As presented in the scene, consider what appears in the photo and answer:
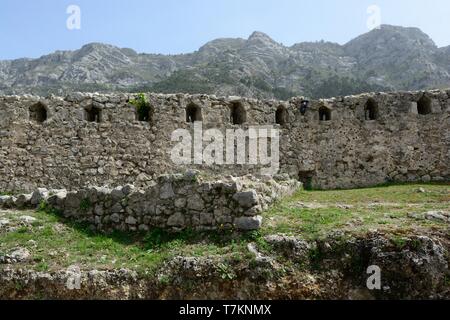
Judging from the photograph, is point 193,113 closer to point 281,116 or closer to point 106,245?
point 281,116

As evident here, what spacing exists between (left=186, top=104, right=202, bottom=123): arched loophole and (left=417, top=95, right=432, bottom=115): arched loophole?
9905 millimetres

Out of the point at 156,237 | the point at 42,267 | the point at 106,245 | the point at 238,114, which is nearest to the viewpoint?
the point at 42,267

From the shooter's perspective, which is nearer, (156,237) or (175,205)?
(156,237)

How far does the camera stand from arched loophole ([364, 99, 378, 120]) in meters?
20.3

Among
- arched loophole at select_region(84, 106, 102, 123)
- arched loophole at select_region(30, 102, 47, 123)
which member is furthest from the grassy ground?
arched loophole at select_region(84, 106, 102, 123)

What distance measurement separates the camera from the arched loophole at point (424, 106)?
2020cm

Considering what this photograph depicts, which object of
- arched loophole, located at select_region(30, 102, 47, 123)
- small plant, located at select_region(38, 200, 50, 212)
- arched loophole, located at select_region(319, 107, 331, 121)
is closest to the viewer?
small plant, located at select_region(38, 200, 50, 212)

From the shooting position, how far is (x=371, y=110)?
67.7 feet

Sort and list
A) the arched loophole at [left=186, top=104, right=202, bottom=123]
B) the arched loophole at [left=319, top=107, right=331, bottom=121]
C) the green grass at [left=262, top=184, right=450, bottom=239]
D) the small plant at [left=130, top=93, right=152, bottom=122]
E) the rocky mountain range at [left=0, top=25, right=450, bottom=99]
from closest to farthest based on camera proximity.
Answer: the green grass at [left=262, top=184, right=450, bottom=239] < the small plant at [left=130, top=93, right=152, bottom=122] < the arched loophole at [left=186, top=104, right=202, bottom=123] < the arched loophole at [left=319, top=107, right=331, bottom=121] < the rocky mountain range at [left=0, top=25, right=450, bottom=99]

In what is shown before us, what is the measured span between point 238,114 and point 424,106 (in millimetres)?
8470

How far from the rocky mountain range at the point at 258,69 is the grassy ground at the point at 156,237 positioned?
6671cm

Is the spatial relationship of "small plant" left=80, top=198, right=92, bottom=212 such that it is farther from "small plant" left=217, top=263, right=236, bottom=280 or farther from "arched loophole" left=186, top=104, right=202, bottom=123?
"arched loophole" left=186, top=104, right=202, bottom=123

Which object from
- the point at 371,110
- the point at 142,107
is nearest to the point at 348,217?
the point at 142,107

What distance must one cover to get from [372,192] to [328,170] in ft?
11.5
